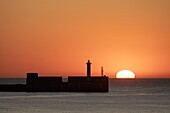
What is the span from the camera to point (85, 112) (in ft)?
264

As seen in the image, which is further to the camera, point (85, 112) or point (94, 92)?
point (94, 92)

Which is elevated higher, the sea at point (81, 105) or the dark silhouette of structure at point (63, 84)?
the dark silhouette of structure at point (63, 84)

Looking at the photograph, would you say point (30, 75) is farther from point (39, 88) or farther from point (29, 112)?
point (29, 112)

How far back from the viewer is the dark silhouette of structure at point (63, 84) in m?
137

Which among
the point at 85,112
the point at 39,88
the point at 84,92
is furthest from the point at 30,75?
the point at 85,112

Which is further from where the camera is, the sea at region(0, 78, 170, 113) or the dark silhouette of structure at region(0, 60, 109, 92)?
the dark silhouette of structure at region(0, 60, 109, 92)

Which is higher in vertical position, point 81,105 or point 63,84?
point 63,84

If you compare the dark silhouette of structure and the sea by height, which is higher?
the dark silhouette of structure

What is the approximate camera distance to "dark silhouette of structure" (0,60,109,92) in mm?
137125

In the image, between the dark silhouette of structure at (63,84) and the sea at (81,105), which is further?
the dark silhouette of structure at (63,84)

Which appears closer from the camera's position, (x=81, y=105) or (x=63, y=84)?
(x=81, y=105)

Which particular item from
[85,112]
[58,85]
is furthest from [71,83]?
[85,112]

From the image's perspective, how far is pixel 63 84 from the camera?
13950 cm

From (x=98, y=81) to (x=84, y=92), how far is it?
554 centimetres
